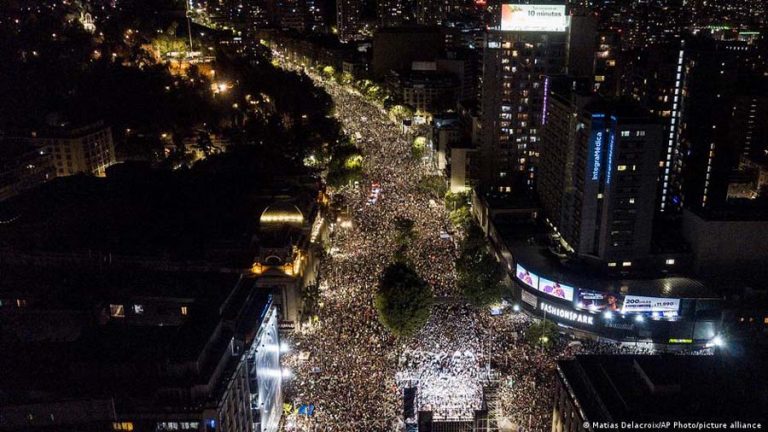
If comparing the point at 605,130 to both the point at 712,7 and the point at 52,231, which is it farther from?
the point at 712,7

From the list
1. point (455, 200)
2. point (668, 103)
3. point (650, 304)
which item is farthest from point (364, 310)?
point (668, 103)

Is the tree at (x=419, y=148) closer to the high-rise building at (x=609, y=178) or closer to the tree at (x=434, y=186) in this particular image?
the tree at (x=434, y=186)

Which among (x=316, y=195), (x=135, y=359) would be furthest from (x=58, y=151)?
(x=135, y=359)

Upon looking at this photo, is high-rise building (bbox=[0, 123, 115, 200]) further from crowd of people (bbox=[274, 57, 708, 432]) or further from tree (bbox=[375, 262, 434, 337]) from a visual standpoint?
tree (bbox=[375, 262, 434, 337])

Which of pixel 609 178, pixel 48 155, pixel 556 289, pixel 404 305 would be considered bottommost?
pixel 556 289

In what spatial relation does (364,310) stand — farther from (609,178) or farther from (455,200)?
(455,200)

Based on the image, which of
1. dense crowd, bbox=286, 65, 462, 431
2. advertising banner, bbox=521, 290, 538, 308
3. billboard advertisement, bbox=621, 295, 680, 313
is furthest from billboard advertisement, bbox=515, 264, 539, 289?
billboard advertisement, bbox=621, 295, 680, 313
